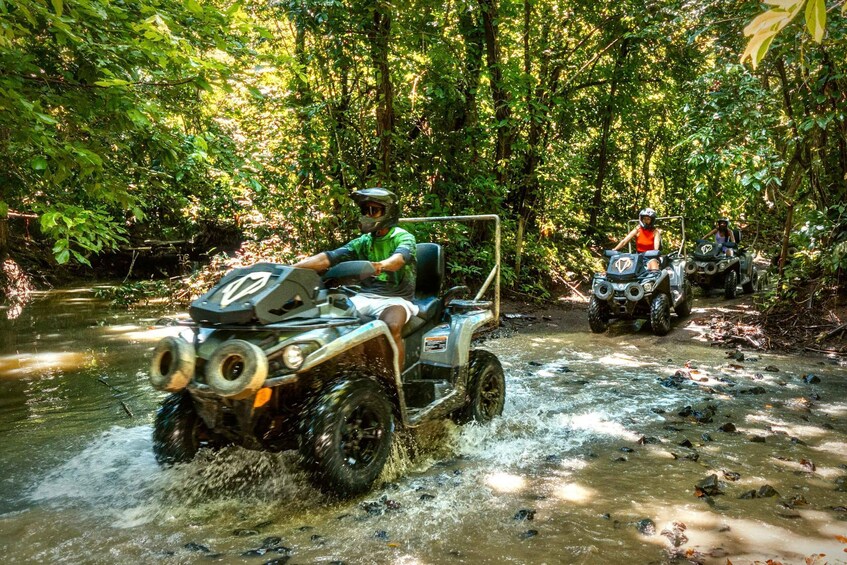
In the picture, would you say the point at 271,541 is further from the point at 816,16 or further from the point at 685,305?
the point at 685,305

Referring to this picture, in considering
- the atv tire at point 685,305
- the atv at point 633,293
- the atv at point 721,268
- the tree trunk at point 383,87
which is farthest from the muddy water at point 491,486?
the atv at point 721,268

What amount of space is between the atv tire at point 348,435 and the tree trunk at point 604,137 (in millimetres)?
14711

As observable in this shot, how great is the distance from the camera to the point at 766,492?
3.77m

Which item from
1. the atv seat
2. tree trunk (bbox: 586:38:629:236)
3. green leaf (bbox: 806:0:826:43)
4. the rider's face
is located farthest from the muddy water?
tree trunk (bbox: 586:38:629:236)

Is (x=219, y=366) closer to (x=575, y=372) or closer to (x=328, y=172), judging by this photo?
(x=575, y=372)

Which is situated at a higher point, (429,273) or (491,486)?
(429,273)

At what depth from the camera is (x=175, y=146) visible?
239 inches

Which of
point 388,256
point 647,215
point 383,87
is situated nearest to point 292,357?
point 388,256

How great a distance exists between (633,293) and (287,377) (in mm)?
7165

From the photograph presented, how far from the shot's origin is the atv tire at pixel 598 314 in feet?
32.5

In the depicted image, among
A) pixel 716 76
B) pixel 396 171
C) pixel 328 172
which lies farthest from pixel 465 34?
pixel 716 76

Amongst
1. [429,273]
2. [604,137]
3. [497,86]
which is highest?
[497,86]

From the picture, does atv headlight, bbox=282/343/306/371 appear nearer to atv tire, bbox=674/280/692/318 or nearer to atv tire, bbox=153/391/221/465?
atv tire, bbox=153/391/221/465

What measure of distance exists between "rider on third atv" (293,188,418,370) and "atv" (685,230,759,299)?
9.76 metres
